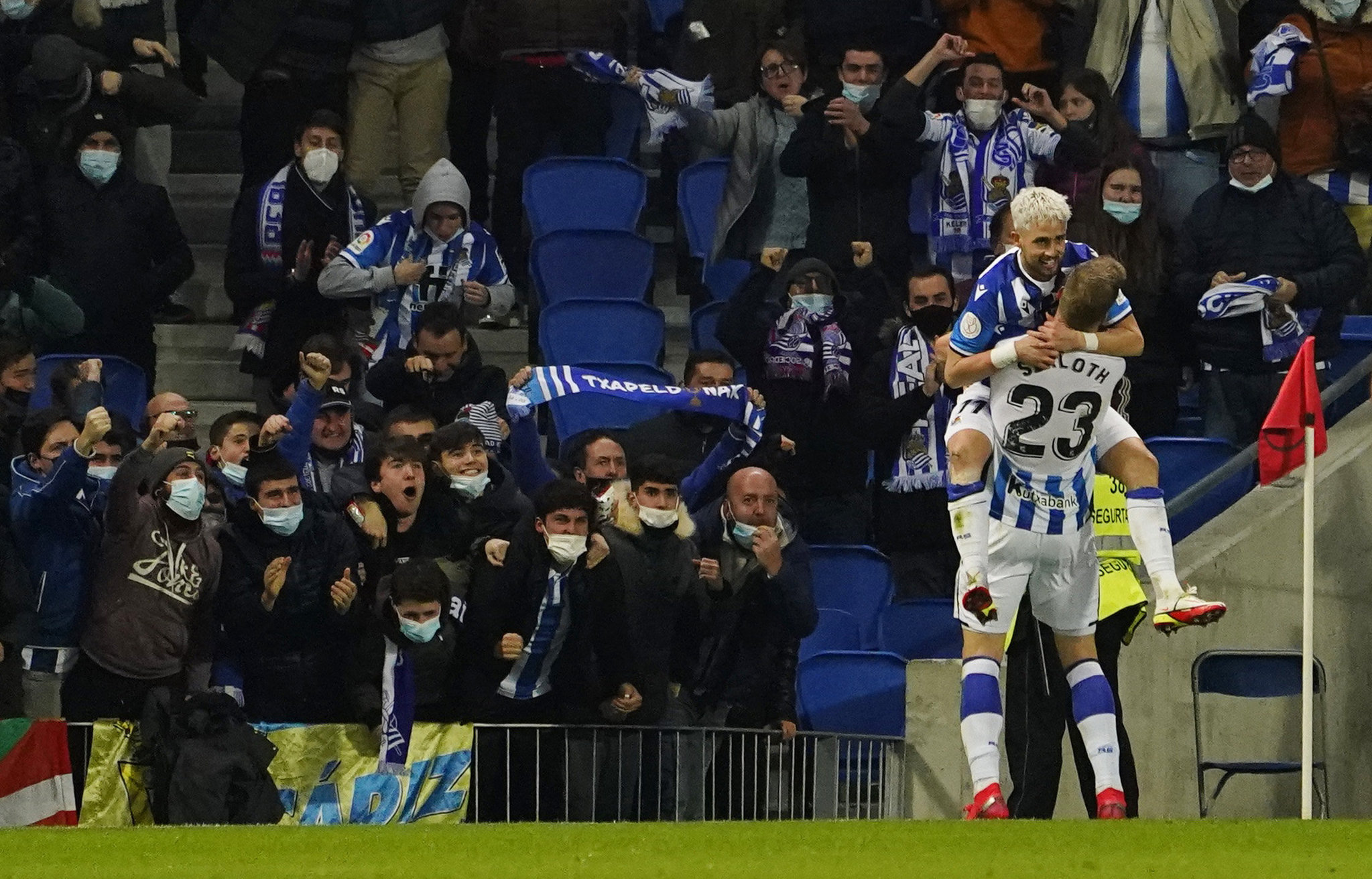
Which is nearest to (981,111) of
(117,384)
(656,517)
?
(656,517)

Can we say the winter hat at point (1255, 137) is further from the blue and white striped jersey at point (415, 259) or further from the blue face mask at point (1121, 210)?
the blue and white striped jersey at point (415, 259)

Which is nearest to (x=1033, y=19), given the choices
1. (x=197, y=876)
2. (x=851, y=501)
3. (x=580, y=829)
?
(x=851, y=501)

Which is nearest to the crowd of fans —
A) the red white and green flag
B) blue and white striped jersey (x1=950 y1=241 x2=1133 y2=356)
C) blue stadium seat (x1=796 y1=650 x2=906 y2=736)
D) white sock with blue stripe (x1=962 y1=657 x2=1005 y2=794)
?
blue stadium seat (x1=796 y1=650 x2=906 y2=736)

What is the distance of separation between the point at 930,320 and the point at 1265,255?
1.80m

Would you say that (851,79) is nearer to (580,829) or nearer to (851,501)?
(851,501)

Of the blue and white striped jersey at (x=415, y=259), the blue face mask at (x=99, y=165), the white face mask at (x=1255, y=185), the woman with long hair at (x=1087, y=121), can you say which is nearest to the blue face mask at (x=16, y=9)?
the blue face mask at (x=99, y=165)

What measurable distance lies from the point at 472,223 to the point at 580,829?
586cm

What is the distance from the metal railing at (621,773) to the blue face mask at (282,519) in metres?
1.15

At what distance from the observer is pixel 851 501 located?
1209 cm

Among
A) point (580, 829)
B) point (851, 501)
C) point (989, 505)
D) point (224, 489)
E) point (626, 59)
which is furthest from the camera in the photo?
point (626, 59)

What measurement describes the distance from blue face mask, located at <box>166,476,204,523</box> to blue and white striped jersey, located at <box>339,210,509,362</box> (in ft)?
7.18

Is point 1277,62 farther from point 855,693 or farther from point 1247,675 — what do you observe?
point 855,693

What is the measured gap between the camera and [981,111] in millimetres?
13266

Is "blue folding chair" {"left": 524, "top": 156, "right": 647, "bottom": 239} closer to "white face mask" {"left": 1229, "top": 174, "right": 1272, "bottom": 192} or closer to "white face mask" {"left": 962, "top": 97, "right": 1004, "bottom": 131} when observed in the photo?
"white face mask" {"left": 962, "top": 97, "right": 1004, "bottom": 131}
